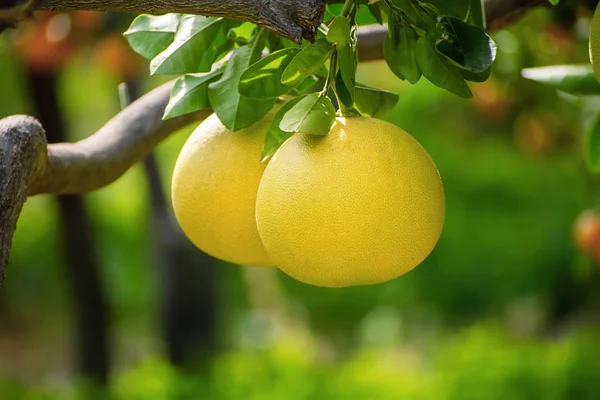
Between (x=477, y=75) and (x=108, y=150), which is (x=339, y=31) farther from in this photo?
(x=108, y=150)

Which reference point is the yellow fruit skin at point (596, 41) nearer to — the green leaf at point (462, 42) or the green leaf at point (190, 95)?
the green leaf at point (462, 42)

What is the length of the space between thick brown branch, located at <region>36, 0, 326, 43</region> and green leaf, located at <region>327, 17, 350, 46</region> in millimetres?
31

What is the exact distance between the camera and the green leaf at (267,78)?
0.51 metres

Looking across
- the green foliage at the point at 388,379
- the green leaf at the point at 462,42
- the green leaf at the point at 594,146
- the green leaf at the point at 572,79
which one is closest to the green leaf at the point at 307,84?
the green leaf at the point at 462,42

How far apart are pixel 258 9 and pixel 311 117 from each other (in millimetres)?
73

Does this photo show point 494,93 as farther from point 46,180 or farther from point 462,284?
point 462,284

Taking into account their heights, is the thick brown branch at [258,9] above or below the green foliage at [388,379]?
above

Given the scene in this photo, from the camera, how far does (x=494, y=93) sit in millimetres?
1784

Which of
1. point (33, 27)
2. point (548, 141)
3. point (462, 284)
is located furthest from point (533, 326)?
point (33, 27)

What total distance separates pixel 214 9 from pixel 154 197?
1.87m

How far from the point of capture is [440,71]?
50cm

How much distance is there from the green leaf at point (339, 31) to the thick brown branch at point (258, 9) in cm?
3

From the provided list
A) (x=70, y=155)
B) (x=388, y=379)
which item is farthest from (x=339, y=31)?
(x=388, y=379)

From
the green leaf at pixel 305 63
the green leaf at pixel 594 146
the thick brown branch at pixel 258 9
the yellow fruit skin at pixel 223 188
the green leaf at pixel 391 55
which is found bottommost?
the green leaf at pixel 594 146
